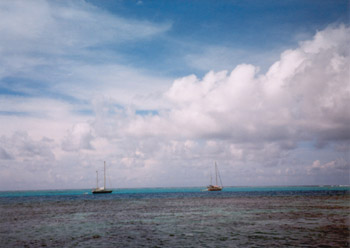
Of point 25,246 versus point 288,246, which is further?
point 25,246

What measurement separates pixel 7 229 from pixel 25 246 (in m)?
14.2

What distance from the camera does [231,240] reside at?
93.7 feet

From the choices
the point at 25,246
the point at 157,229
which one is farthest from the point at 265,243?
the point at 25,246

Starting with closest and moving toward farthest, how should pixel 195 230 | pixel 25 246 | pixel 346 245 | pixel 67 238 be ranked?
pixel 346 245 < pixel 25 246 < pixel 67 238 < pixel 195 230

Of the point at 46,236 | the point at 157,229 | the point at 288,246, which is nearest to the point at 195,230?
the point at 157,229

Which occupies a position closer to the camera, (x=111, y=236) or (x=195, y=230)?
(x=111, y=236)

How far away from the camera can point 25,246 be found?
28.1m

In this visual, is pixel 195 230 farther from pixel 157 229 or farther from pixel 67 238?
pixel 67 238

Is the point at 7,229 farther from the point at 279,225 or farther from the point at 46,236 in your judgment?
the point at 279,225

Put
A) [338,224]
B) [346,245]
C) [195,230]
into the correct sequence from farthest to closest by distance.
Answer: [338,224] → [195,230] → [346,245]

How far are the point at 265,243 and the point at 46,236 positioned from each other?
24556 mm

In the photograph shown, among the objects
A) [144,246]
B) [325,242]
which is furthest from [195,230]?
[325,242]

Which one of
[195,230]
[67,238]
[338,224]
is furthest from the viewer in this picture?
[338,224]

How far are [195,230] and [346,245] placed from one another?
16.0 m
